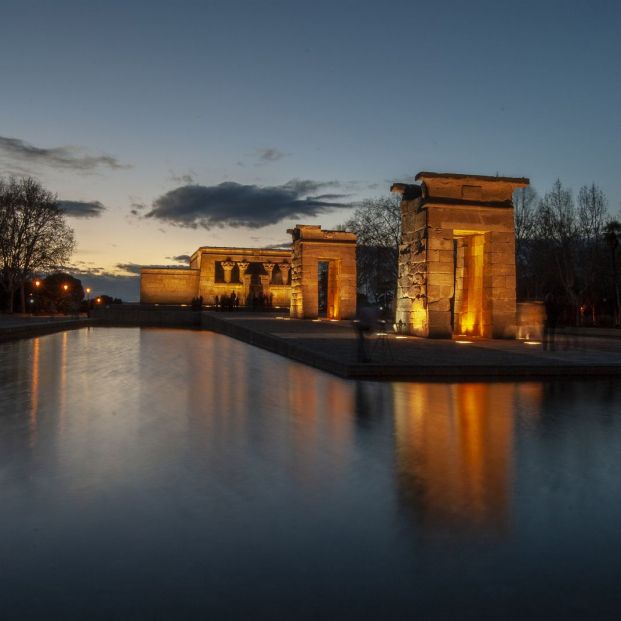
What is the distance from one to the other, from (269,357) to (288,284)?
139ft

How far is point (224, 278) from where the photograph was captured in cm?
5869

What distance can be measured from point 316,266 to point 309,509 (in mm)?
29415

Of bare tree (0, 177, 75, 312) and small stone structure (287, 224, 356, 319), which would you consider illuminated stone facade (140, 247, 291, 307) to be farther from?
small stone structure (287, 224, 356, 319)

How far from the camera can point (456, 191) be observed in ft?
61.4

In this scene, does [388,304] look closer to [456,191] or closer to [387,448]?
[456,191]

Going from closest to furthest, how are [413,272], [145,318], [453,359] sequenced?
[453,359] < [413,272] < [145,318]

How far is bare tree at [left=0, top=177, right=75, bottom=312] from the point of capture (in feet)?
147

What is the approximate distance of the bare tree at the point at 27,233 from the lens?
147ft

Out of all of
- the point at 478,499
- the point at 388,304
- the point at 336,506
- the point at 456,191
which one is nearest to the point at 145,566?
the point at 336,506

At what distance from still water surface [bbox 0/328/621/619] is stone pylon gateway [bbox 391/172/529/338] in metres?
10.2

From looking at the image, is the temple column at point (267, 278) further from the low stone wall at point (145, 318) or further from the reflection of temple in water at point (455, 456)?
the reflection of temple in water at point (455, 456)

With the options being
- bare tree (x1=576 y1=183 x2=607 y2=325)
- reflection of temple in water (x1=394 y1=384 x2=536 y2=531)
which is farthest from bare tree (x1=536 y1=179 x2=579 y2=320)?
reflection of temple in water (x1=394 y1=384 x2=536 y2=531)

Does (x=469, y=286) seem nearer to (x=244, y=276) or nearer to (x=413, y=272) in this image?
(x=413, y=272)

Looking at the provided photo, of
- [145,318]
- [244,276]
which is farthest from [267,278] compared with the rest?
[145,318]
